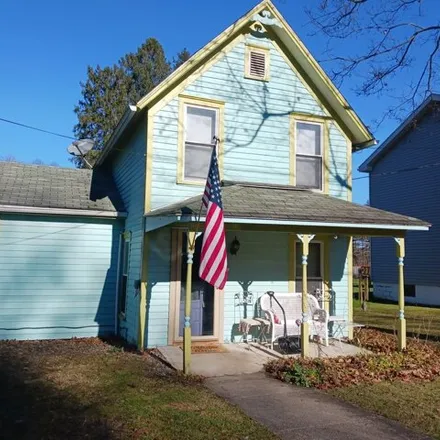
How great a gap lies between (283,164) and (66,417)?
730 cm

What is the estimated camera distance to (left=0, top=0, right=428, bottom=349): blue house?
9.53 m

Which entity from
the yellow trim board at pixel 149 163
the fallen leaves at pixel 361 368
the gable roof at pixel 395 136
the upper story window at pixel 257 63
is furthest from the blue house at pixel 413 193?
the yellow trim board at pixel 149 163

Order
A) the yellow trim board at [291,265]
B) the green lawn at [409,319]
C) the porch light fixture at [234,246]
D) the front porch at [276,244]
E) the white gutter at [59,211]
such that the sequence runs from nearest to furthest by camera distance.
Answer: the front porch at [276,244] → the porch light fixture at [234,246] → the white gutter at [59,211] → the yellow trim board at [291,265] → the green lawn at [409,319]

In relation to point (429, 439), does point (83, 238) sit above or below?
above

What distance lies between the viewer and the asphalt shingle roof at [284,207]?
26.7 ft

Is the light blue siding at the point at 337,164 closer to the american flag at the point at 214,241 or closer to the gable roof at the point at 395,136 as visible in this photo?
the american flag at the point at 214,241

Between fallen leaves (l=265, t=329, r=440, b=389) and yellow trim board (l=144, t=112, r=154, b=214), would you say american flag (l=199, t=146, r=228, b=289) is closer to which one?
fallen leaves (l=265, t=329, r=440, b=389)

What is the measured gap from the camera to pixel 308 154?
11.2 metres

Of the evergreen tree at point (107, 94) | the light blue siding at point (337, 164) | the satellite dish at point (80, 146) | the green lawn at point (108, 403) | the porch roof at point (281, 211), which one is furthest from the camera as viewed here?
the evergreen tree at point (107, 94)

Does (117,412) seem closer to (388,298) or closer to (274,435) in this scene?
(274,435)

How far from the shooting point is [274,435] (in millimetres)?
4996

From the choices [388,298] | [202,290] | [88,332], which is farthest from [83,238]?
[388,298]

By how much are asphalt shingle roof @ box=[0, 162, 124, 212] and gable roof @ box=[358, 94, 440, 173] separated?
13154 millimetres

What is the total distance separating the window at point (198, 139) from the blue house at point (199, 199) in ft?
0.08
